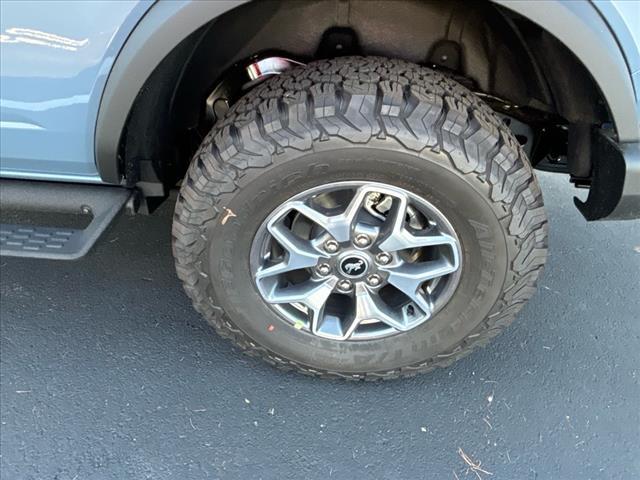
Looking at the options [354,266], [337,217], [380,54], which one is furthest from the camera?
[380,54]

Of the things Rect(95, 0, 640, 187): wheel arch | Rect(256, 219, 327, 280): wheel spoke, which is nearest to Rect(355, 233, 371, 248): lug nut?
Rect(256, 219, 327, 280): wheel spoke

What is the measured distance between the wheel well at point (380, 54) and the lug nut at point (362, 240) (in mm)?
681

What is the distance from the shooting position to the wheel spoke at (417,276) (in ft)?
6.45

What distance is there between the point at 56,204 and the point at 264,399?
1021 mm

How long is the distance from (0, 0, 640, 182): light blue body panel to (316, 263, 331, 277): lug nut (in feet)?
2.55

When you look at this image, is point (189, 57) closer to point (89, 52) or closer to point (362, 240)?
point (89, 52)

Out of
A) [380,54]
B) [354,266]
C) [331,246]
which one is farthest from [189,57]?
[354,266]

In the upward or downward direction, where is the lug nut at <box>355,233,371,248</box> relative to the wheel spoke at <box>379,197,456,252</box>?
downward

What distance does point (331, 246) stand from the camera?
1953mm

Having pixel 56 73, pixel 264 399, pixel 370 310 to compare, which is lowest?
pixel 264 399

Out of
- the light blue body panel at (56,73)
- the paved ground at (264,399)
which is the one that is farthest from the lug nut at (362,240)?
the light blue body panel at (56,73)

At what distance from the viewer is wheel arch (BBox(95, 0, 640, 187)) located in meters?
1.57

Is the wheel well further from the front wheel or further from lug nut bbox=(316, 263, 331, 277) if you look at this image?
lug nut bbox=(316, 263, 331, 277)

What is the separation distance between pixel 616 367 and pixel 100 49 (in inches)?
86.5
